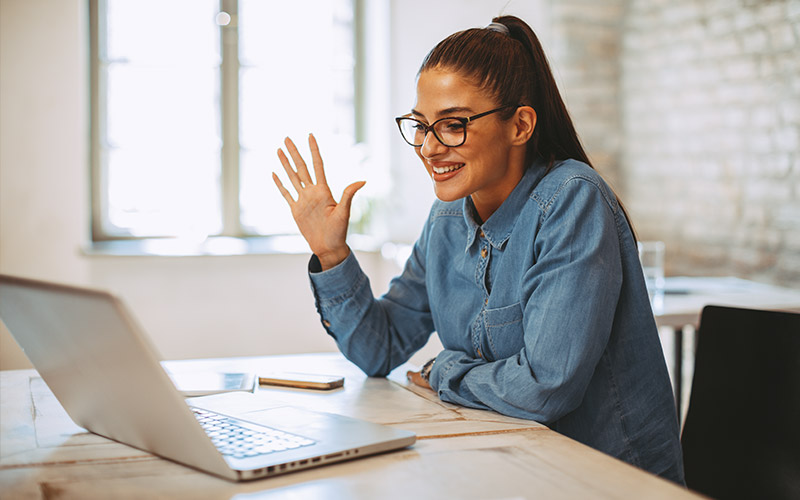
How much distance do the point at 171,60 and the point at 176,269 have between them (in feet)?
3.62

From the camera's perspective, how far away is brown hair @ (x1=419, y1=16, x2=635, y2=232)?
1.33 meters

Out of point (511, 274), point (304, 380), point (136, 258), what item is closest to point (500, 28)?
point (511, 274)

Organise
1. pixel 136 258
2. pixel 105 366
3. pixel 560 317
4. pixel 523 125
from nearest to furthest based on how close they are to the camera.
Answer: pixel 105 366 → pixel 560 317 → pixel 523 125 → pixel 136 258

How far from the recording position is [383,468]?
2.87ft

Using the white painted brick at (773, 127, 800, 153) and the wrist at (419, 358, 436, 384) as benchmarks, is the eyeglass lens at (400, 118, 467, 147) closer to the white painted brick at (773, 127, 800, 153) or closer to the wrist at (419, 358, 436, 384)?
Result: the wrist at (419, 358, 436, 384)

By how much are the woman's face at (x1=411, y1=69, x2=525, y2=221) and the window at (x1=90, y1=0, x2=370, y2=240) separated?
2614mm

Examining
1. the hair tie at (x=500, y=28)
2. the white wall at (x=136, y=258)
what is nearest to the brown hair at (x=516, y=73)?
the hair tie at (x=500, y=28)

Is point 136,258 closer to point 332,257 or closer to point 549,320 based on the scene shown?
point 332,257

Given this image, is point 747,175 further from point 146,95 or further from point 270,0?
point 146,95

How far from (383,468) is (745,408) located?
2.31ft

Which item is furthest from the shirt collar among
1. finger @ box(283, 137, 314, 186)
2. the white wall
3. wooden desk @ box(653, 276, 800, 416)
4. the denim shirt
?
the white wall

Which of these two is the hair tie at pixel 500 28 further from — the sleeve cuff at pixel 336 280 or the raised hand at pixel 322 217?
the sleeve cuff at pixel 336 280

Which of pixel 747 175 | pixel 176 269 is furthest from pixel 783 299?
pixel 176 269

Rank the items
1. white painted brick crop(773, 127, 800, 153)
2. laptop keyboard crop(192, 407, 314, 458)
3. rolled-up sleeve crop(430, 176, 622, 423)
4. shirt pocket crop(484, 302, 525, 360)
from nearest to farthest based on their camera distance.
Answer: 1. laptop keyboard crop(192, 407, 314, 458)
2. rolled-up sleeve crop(430, 176, 622, 423)
3. shirt pocket crop(484, 302, 525, 360)
4. white painted brick crop(773, 127, 800, 153)
